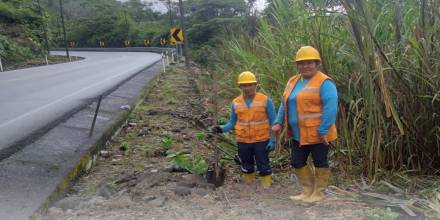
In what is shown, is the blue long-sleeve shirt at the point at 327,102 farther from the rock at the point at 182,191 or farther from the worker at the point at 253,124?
the rock at the point at 182,191

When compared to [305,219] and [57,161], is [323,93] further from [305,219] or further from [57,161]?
[57,161]

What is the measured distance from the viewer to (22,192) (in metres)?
4.55

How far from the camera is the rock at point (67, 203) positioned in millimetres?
4312

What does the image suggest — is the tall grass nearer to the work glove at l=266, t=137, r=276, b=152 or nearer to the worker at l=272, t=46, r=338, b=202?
the worker at l=272, t=46, r=338, b=202

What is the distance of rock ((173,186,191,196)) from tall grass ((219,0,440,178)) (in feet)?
5.53

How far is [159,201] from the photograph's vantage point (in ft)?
14.1

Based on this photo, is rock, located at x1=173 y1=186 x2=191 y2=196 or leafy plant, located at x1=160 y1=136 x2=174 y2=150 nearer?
rock, located at x1=173 y1=186 x2=191 y2=196

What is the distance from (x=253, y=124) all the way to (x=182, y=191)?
106 cm

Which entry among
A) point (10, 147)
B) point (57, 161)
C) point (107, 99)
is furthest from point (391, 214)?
point (107, 99)

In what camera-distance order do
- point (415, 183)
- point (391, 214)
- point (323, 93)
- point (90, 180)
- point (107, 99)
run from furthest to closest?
point (107, 99), point (90, 180), point (415, 183), point (323, 93), point (391, 214)

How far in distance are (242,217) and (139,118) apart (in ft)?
18.6

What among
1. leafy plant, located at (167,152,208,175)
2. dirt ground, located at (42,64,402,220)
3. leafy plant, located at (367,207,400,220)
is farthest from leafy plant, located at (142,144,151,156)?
leafy plant, located at (367,207,400,220)

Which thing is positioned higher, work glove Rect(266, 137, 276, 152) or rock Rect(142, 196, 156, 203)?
work glove Rect(266, 137, 276, 152)

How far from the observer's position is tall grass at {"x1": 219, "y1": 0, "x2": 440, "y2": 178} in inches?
176
